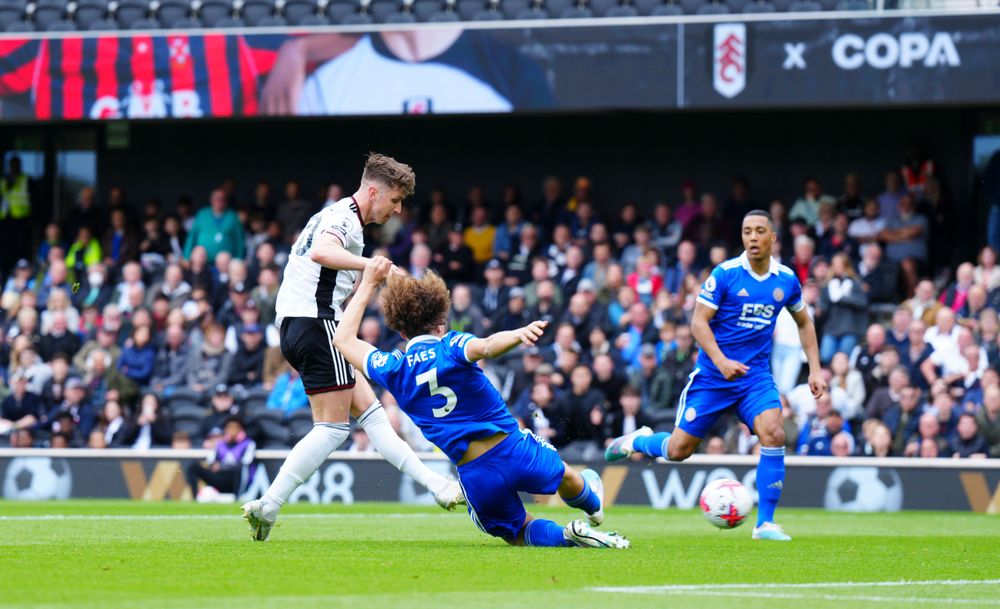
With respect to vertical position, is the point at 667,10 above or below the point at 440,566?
above

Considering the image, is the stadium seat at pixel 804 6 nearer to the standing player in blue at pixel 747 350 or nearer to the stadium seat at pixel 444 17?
the stadium seat at pixel 444 17

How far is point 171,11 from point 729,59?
6.96 m

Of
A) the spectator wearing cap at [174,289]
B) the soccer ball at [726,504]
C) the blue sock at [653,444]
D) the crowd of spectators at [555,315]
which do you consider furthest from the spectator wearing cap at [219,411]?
the soccer ball at [726,504]

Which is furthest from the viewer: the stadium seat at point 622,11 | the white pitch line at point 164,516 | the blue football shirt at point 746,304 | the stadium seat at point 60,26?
the stadium seat at point 60,26

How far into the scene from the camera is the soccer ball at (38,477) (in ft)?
57.1

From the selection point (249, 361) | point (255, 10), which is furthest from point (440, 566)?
point (255, 10)

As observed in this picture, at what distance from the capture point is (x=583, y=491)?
8.66 m

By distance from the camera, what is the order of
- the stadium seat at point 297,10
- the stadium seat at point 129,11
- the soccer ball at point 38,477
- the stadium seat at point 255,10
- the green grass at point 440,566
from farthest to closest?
1. the stadium seat at point 129,11
2. the stadium seat at point 255,10
3. the stadium seat at point 297,10
4. the soccer ball at point 38,477
5. the green grass at point 440,566

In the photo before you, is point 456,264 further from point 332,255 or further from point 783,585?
point 783,585

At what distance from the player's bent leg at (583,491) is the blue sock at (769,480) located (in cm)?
144

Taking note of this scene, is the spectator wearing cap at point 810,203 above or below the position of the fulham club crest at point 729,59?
below

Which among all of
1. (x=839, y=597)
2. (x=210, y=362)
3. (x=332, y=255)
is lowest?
(x=839, y=597)

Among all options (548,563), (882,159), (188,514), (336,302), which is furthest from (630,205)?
(548,563)

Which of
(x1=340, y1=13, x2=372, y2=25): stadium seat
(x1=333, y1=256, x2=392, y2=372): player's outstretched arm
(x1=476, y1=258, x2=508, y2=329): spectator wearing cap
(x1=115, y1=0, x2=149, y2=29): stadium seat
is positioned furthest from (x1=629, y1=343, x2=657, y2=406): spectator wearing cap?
(x1=333, y1=256, x2=392, y2=372): player's outstretched arm
